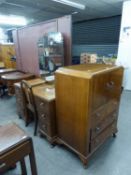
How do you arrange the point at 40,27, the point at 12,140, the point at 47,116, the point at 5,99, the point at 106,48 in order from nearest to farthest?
1. the point at 12,140
2. the point at 47,116
3. the point at 40,27
4. the point at 5,99
5. the point at 106,48

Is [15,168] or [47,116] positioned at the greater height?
[47,116]

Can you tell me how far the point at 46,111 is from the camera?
1.80 meters

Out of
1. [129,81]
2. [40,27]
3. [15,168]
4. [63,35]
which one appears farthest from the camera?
[129,81]

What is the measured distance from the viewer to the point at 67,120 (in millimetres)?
1625

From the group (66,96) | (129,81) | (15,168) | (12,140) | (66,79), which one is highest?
(66,79)

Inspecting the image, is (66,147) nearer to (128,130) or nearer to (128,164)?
(128,164)

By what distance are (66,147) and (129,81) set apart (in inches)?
121

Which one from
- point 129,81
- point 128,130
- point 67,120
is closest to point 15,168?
point 67,120

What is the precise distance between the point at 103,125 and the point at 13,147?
1138mm

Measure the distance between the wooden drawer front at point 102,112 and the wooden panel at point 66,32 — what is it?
3.52ft

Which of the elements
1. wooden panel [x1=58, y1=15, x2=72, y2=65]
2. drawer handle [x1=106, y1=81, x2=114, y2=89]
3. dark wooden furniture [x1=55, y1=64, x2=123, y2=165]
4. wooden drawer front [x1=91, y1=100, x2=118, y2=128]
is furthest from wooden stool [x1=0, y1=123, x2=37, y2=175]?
wooden panel [x1=58, y1=15, x2=72, y2=65]

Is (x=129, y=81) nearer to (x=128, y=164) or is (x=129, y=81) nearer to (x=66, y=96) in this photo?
(x=128, y=164)

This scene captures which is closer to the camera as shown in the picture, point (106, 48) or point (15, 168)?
point (15, 168)

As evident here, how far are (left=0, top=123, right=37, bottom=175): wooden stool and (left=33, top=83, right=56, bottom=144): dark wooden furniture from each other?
67cm
